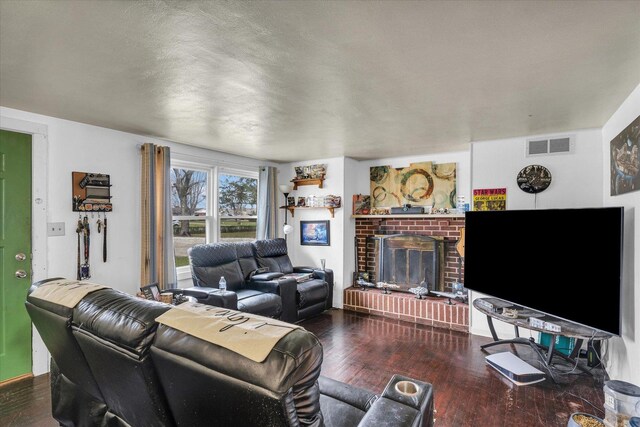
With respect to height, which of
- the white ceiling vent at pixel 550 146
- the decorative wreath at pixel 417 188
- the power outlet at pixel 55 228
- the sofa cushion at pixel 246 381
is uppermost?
the white ceiling vent at pixel 550 146

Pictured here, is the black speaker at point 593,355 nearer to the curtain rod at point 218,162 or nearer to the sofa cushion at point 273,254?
the sofa cushion at point 273,254

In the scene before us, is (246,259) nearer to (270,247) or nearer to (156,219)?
(270,247)

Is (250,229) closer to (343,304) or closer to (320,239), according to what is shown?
(320,239)

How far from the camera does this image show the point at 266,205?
5.11 m

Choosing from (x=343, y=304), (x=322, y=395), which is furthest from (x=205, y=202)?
(x=322, y=395)

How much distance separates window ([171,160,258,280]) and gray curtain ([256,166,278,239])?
0.62 ft

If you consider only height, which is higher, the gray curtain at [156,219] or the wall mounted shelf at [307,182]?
the wall mounted shelf at [307,182]

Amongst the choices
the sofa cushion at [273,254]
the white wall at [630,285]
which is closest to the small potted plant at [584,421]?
the white wall at [630,285]

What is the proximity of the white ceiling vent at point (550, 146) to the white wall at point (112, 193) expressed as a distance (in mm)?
4236

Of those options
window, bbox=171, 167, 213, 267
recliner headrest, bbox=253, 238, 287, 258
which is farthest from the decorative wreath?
window, bbox=171, 167, 213, 267

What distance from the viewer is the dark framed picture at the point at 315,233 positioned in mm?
5074

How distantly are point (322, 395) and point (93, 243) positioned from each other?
2.85 m

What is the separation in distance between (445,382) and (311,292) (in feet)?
6.60

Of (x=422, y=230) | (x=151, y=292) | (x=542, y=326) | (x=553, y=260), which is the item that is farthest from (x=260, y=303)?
(x=553, y=260)
